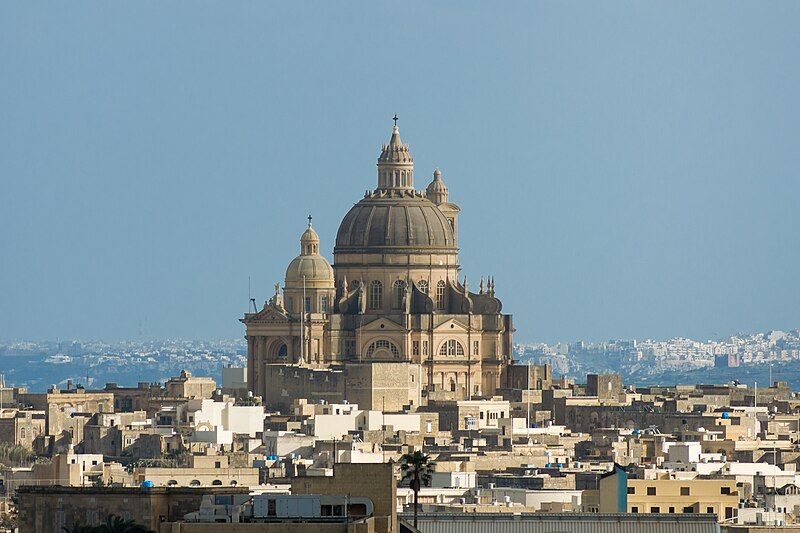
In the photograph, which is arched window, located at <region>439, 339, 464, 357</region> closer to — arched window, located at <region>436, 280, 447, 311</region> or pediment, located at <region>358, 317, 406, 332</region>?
pediment, located at <region>358, 317, 406, 332</region>

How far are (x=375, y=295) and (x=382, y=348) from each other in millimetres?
3068

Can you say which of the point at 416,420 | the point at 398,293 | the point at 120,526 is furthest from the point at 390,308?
the point at 120,526

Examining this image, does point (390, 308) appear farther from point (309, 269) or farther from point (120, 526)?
point (120, 526)

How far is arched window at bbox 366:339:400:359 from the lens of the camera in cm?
15688

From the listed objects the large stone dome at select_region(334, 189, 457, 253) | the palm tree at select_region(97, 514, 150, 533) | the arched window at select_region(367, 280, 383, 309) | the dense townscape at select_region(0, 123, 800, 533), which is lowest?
the palm tree at select_region(97, 514, 150, 533)

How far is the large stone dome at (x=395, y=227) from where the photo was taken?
15800cm

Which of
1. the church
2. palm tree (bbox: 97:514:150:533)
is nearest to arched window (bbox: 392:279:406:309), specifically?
the church

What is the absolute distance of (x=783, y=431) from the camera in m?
141

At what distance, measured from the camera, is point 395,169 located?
161250mm

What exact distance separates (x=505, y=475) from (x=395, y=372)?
43752 mm

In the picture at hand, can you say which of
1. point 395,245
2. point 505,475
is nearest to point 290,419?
point 395,245

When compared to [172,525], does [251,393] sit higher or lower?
higher

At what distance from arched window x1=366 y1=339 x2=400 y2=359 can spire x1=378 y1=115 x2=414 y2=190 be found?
6.65m

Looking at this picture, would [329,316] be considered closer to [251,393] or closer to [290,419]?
[251,393]
